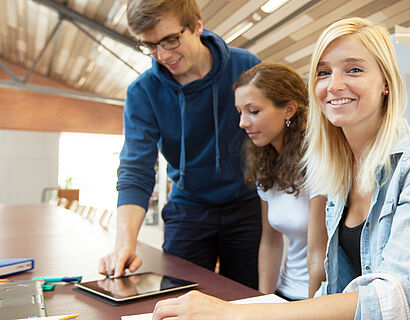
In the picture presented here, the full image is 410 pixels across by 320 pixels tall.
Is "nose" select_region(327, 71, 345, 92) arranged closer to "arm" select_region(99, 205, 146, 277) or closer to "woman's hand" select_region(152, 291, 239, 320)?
"woman's hand" select_region(152, 291, 239, 320)

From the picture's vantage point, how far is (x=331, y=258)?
1.00m

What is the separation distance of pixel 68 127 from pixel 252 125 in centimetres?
919

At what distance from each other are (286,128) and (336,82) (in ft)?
1.55

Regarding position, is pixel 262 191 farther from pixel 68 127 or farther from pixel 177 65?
pixel 68 127

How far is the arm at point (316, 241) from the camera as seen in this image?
1142 millimetres

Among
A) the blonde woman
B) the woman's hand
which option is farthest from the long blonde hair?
the woman's hand

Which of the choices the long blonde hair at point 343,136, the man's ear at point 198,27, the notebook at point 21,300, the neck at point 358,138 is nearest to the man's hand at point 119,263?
the notebook at point 21,300

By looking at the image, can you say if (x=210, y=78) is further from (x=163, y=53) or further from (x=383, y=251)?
(x=383, y=251)

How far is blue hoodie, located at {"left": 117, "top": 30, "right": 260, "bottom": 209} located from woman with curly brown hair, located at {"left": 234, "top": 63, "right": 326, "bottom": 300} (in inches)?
5.5

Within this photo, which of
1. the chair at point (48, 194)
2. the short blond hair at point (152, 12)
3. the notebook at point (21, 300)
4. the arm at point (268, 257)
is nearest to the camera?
the notebook at point (21, 300)

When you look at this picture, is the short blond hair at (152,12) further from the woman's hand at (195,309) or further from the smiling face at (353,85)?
the woman's hand at (195,309)

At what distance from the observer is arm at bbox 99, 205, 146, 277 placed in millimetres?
1097

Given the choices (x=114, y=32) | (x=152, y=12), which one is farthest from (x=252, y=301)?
(x=114, y=32)

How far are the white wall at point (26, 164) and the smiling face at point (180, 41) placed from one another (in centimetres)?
898
